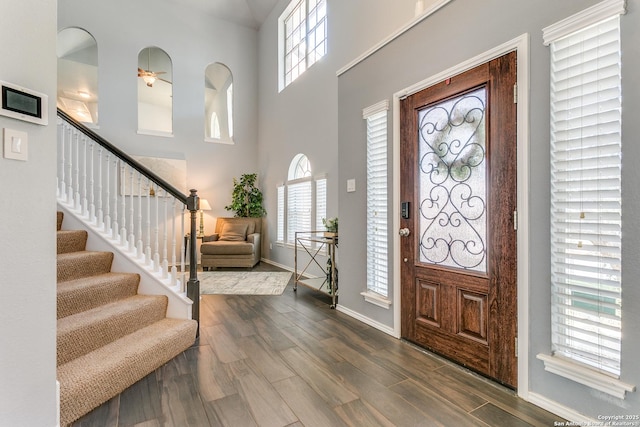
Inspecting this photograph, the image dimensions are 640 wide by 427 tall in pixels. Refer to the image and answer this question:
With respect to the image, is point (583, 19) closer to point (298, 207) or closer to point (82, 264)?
point (82, 264)

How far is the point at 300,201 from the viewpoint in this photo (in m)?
5.19

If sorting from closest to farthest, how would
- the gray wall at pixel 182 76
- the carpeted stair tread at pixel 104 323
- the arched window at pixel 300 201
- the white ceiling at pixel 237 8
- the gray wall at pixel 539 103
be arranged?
the gray wall at pixel 539 103 < the carpeted stair tread at pixel 104 323 < the arched window at pixel 300 201 < the gray wall at pixel 182 76 < the white ceiling at pixel 237 8

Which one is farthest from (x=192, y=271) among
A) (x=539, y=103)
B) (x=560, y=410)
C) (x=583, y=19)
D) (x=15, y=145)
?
(x=583, y=19)

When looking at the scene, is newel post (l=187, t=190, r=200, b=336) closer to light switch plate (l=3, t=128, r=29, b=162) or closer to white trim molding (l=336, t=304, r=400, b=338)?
light switch plate (l=3, t=128, r=29, b=162)

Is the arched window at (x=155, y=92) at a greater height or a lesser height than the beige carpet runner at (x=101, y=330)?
greater

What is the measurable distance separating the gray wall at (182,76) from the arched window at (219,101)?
0.33 meters

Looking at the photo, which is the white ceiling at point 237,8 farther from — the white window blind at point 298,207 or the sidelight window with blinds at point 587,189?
the sidelight window with blinds at point 587,189

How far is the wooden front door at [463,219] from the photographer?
1.81 metres

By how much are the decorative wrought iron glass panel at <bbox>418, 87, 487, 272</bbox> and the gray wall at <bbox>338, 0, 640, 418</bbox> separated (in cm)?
31

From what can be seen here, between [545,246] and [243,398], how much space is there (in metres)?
1.90

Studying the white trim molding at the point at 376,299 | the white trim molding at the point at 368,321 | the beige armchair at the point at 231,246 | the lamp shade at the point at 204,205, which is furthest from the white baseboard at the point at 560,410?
the lamp shade at the point at 204,205

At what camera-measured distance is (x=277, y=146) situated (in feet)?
19.6

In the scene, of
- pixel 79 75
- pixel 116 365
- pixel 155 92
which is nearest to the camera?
pixel 116 365

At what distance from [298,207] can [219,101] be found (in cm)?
423
